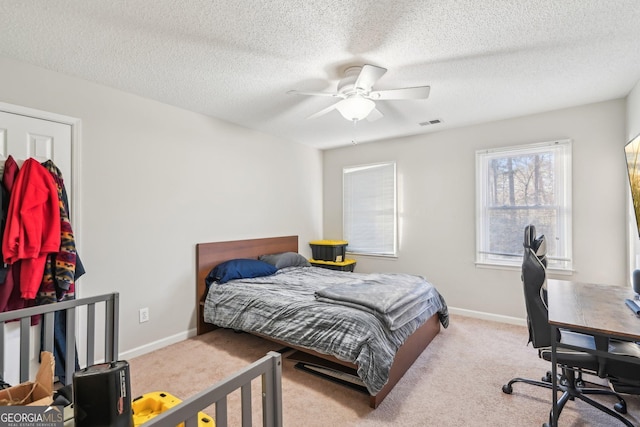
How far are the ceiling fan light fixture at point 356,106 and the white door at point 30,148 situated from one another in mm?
2265

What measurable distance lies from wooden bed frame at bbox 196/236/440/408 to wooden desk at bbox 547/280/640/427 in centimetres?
95

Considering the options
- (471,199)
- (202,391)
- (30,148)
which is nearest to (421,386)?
(202,391)

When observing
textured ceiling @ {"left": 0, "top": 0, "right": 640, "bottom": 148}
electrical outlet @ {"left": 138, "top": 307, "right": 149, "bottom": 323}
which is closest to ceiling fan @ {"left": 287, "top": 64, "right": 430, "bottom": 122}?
textured ceiling @ {"left": 0, "top": 0, "right": 640, "bottom": 148}

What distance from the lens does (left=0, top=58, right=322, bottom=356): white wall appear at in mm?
2553

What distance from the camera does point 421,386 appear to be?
2309 millimetres

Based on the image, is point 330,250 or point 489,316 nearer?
point 489,316

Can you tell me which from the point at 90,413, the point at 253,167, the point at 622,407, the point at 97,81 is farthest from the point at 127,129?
the point at 622,407

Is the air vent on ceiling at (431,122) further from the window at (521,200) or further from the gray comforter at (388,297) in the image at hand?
the gray comforter at (388,297)

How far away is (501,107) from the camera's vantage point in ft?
10.6

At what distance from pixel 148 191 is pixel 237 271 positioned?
1235mm

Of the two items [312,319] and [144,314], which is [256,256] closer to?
[144,314]

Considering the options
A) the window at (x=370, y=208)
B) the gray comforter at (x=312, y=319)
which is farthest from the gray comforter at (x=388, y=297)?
the window at (x=370, y=208)

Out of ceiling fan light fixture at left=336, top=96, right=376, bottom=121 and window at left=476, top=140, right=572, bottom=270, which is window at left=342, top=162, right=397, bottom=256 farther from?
ceiling fan light fixture at left=336, top=96, right=376, bottom=121

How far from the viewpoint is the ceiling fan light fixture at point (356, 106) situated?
8.02ft
